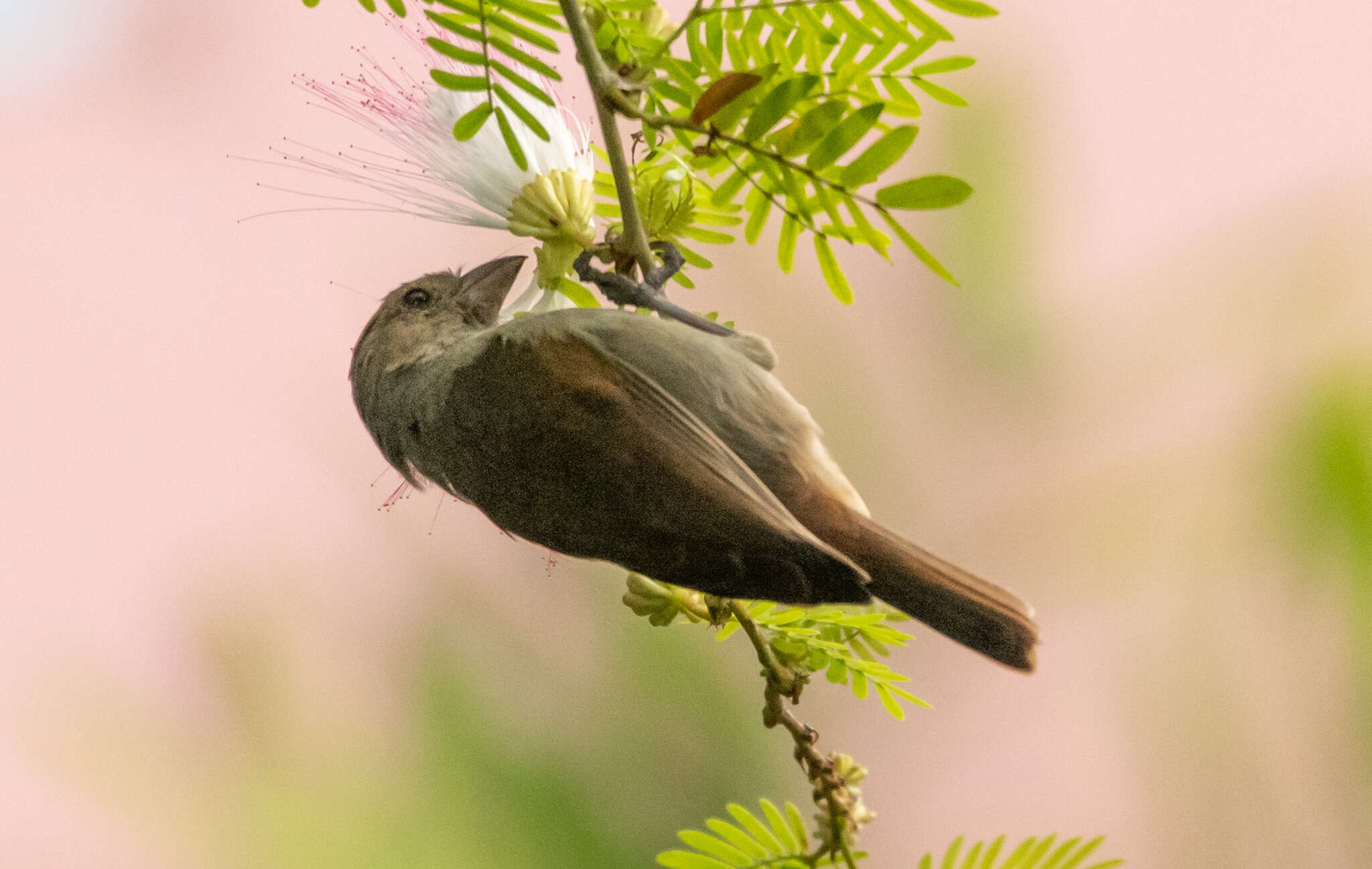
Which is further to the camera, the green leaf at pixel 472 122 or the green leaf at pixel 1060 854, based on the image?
the green leaf at pixel 1060 854

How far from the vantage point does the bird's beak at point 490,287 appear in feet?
3.13

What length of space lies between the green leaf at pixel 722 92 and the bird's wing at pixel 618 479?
23cm

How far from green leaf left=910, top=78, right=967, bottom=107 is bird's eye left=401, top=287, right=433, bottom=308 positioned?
1.55ft

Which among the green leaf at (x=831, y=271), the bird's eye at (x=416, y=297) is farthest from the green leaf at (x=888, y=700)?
the bird's eye at (x=416, y=297)

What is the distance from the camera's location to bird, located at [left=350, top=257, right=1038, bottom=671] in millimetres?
717

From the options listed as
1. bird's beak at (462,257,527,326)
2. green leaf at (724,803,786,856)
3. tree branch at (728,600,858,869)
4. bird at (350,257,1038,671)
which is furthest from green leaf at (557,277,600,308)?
green leaf at (724,803,786,856)

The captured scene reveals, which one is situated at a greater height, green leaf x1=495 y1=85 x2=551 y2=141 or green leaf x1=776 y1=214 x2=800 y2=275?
green leaf x1=495 y1=85 x2=551 y2=141

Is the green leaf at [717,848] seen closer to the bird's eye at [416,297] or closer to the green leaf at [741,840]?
the green leaf at [741,840]

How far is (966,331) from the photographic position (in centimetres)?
234

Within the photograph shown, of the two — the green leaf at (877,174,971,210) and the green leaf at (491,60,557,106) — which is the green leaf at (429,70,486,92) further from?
the green leaf at (877,174,971,210)

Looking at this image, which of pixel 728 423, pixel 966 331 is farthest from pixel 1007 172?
pixel 728 423

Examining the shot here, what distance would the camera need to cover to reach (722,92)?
1.96 feet

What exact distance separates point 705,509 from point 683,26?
0.29 metres

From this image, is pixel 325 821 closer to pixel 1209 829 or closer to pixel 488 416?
pixel 488 416
